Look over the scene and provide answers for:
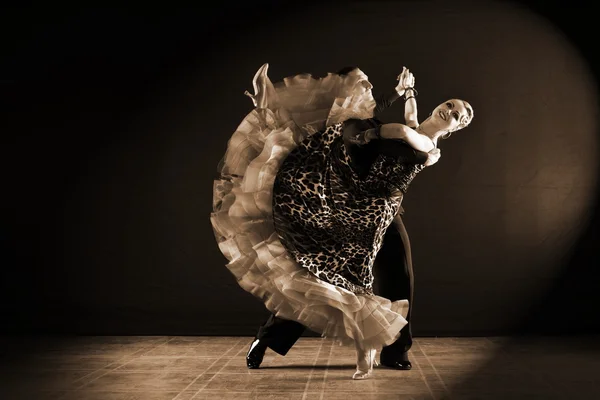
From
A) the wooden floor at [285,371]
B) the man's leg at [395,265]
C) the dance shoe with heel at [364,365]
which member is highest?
the man's leg at [395,265]

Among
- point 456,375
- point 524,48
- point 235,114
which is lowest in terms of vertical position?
point 456,375

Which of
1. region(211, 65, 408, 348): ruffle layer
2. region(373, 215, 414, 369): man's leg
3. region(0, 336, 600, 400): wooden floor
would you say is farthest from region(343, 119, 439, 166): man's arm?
region(0, 336, 600, 400): wooden floor

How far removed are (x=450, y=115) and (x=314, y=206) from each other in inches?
29.7

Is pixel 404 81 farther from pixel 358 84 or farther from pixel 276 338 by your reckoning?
pixel 276 338

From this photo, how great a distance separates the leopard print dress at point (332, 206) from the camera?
3.79 meters

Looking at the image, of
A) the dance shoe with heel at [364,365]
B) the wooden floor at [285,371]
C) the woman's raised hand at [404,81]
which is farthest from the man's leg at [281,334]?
the woman's raised hand at [404,81]

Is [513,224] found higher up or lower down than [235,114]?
lower down

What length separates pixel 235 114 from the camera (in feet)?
18.2

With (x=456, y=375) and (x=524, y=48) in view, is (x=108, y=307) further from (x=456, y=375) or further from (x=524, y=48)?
(x=524, y=48)

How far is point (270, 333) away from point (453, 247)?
1.77 m

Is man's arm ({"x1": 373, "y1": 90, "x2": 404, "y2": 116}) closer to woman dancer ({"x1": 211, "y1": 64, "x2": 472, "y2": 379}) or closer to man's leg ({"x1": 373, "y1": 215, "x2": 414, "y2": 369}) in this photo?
woman dancer ({"x1": 211, "y1": 64, "x2": 472, "y2": 379})

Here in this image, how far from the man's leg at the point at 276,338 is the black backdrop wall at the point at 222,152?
1.35 metres

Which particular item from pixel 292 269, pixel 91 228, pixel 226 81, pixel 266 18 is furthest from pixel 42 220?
pixel 292 269

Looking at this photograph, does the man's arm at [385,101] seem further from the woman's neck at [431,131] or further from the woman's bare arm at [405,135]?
the woman's bare arm at [405,135]
